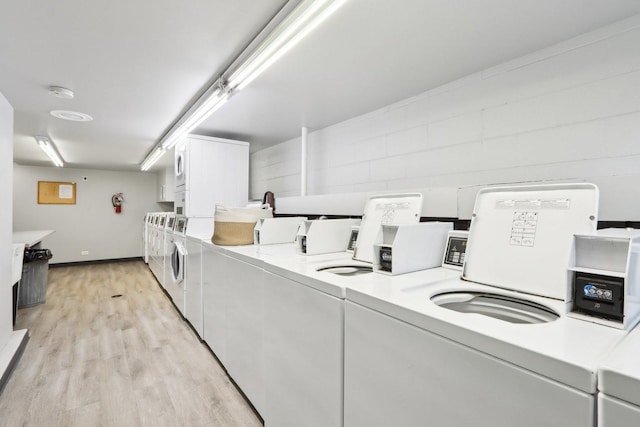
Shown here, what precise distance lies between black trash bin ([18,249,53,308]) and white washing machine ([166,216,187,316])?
70.3 inches

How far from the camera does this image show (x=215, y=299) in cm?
241

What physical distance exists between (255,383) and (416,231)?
1.29 m

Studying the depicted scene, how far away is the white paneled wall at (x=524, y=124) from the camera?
141 cm

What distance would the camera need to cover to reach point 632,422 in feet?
1.65

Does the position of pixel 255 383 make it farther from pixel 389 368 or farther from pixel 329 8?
pixel 329 8

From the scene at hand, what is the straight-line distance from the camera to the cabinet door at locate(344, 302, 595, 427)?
23.8 inches

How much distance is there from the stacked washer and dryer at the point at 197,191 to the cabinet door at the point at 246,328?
113 centimetres

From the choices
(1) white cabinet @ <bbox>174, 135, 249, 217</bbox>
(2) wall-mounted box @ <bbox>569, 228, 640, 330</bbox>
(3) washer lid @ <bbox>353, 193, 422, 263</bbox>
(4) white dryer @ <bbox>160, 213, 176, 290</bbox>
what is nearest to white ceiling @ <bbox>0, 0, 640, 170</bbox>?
(1) white cabinet @ <bbox>174, 135, 249, 217</bbox>

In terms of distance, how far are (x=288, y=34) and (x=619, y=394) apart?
1637 mm

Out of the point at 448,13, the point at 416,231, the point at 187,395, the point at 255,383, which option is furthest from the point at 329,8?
the point at 187,395

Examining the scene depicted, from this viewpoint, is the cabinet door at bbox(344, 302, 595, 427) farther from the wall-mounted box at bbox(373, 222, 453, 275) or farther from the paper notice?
the paper notice

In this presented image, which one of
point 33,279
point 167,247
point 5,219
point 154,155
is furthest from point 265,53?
point 33,279

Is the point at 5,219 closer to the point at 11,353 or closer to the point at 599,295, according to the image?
the point at 11,353

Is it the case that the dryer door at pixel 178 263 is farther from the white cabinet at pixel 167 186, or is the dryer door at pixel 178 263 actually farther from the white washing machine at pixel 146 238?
the white cabinet at pixel 167 186
